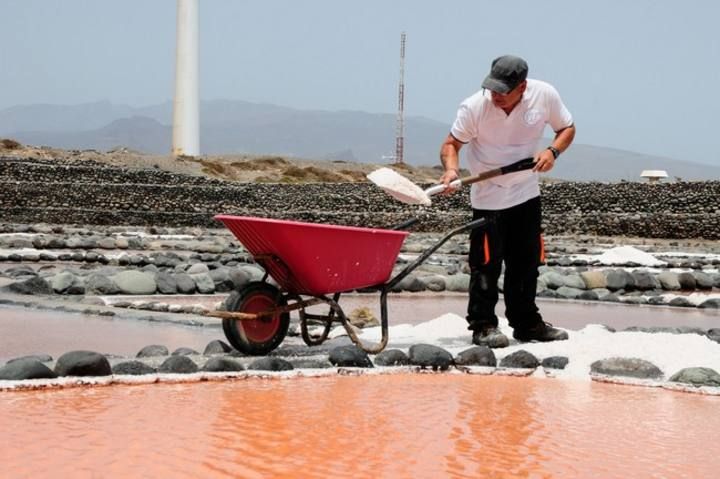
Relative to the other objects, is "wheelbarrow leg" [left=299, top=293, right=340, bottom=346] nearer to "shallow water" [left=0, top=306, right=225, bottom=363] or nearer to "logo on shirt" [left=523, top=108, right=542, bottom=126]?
"shallow water" [left=0, top=306, right=225, bottom=363]

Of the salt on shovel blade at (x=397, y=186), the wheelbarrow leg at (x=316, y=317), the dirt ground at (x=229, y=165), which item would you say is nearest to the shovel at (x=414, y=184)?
the salt on shovel blade at (x=397, y=186)

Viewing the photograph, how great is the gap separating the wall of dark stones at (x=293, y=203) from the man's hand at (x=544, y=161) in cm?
1910

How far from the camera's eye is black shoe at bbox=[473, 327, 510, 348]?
5113mm

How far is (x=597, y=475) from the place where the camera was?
281cm

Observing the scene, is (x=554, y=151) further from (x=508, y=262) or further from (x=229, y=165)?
(x=229, y=165)

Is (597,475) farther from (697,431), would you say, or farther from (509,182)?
(509,182)

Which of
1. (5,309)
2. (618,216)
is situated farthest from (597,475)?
(618,216)

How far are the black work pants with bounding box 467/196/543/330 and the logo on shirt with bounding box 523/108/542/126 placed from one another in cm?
43

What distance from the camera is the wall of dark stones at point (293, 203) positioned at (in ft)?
79.8

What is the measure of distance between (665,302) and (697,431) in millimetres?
Result: 5225

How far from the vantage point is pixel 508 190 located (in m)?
5.21

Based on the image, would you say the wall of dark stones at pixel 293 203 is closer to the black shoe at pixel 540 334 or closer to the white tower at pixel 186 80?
the white tower at pixel 186 80

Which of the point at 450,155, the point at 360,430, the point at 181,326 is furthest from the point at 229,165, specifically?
the point at 360,430

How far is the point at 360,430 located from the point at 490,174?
6.64 feet
